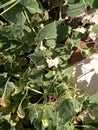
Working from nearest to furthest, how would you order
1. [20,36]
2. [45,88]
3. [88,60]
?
[20,36] < [45,88] < [88,60]

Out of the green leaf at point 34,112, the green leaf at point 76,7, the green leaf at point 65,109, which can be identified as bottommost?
the green leaf at point 65,109

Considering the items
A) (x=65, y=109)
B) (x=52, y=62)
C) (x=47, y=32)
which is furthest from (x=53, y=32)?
(x=65, y=109)

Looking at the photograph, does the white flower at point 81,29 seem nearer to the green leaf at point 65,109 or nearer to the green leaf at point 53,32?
the green leaf at point 53,32

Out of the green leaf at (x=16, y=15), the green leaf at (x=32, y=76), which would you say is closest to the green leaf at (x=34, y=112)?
the green leaf at (x=32, y=76)

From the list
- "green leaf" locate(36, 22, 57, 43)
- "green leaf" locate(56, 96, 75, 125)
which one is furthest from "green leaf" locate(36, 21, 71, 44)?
"green leaf" locate(56, 96, 75, 125)

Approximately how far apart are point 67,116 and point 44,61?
0.20 metres

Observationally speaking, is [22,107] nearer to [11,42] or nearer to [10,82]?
[10,82]

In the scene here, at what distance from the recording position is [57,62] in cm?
138

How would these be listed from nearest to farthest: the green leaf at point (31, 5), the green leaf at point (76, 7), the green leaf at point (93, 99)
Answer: the green leaf at point (31, 5), the green leaf at point (76, 7), the green leaf at point (93, 99)

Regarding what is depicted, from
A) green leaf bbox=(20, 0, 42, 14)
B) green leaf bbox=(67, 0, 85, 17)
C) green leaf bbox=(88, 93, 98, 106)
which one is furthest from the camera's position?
green leaf bbox=(88, 93, 98, 106)

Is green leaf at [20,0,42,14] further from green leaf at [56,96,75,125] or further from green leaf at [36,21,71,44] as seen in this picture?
green leaf at [56,96,75,125]

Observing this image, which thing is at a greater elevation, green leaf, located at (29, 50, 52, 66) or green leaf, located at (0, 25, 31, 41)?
green leaf, located at (0, 25, 31, 41)

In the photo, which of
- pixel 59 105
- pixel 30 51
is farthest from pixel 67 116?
pixel 30 51

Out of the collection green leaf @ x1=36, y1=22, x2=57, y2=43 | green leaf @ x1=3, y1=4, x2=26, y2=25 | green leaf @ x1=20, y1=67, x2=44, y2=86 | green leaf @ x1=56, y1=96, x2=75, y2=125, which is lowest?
green leaf @ x1=56, y1=96, x2=75, y2=125
